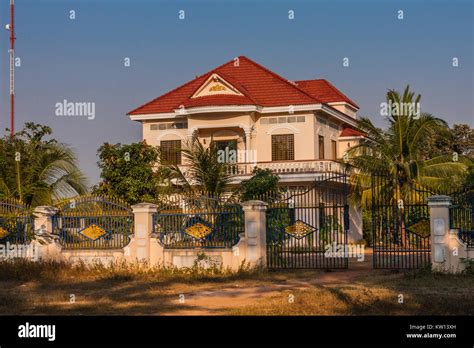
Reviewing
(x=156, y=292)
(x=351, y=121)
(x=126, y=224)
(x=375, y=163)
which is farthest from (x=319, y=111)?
(x=156, y=292)

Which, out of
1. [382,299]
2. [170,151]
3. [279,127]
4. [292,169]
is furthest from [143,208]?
[170,151]

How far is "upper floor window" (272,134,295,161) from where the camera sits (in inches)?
1526

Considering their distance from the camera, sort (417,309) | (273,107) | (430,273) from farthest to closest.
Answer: (273,107)
(430,273)
(417,309)

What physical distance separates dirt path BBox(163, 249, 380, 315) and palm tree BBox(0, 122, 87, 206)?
10633mm

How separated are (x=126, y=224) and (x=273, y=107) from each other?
16720 mm

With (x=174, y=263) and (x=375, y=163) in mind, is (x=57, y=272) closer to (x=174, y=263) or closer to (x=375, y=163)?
(x=174, y=263)

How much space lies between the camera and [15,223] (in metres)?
24.5

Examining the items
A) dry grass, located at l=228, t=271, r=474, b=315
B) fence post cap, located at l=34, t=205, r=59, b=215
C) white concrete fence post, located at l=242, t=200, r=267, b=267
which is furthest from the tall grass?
dry grass, located at l=228, t=271, r=474, b=315

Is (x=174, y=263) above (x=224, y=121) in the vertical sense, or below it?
below

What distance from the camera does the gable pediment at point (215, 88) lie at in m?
38.9

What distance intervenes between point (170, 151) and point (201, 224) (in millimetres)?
18169

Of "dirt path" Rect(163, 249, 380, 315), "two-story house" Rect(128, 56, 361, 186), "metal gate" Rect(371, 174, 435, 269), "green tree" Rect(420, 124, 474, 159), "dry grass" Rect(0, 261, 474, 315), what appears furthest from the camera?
"green tree" Rect(420, 124, 474, 159)

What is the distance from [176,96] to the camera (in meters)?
41.6

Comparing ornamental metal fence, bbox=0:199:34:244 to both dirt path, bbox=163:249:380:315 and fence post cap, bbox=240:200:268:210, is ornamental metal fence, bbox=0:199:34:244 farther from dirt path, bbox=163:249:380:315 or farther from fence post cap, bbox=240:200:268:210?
dirt path, bbox=163:249:380:315
